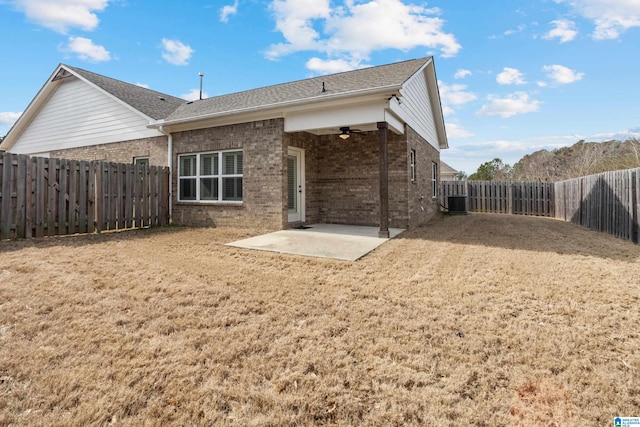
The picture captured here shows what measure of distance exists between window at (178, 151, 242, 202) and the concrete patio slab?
8.10ft

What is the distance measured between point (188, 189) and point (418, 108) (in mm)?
8484

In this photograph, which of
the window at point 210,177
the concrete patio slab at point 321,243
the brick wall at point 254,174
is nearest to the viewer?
the concrete patio slab at point 321,243

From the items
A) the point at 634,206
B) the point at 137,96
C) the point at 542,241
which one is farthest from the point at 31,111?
the point at 634,206

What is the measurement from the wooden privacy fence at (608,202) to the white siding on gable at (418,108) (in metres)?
5.69

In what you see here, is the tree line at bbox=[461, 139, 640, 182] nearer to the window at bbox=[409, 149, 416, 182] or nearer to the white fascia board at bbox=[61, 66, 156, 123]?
the window at bbox=[409, 149, 416, 182]

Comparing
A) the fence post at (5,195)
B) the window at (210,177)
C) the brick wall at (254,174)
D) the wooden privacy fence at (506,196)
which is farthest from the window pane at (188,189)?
the wooden privacy fence at (506,196)

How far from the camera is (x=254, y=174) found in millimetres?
9031

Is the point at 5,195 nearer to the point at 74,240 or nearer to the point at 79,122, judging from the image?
the point at 74,240

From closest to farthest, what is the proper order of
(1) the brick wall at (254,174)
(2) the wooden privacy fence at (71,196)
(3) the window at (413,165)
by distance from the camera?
Result: (2) the wooden privacy fence at (71,196) → (1) the brick wall at (254,174) → (3) the window at (413,165)

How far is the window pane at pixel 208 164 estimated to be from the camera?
10.0 meters

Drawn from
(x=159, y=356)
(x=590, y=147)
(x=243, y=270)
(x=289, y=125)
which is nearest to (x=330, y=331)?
(x=159, y=356)

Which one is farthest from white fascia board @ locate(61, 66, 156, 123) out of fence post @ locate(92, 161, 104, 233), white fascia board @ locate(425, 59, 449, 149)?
white fascia board @ locate(425, 59, 449, 149)

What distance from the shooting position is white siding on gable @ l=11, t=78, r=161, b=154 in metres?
12.1

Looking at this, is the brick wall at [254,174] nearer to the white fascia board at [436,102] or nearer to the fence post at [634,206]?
the white fascia board at [436,102]
